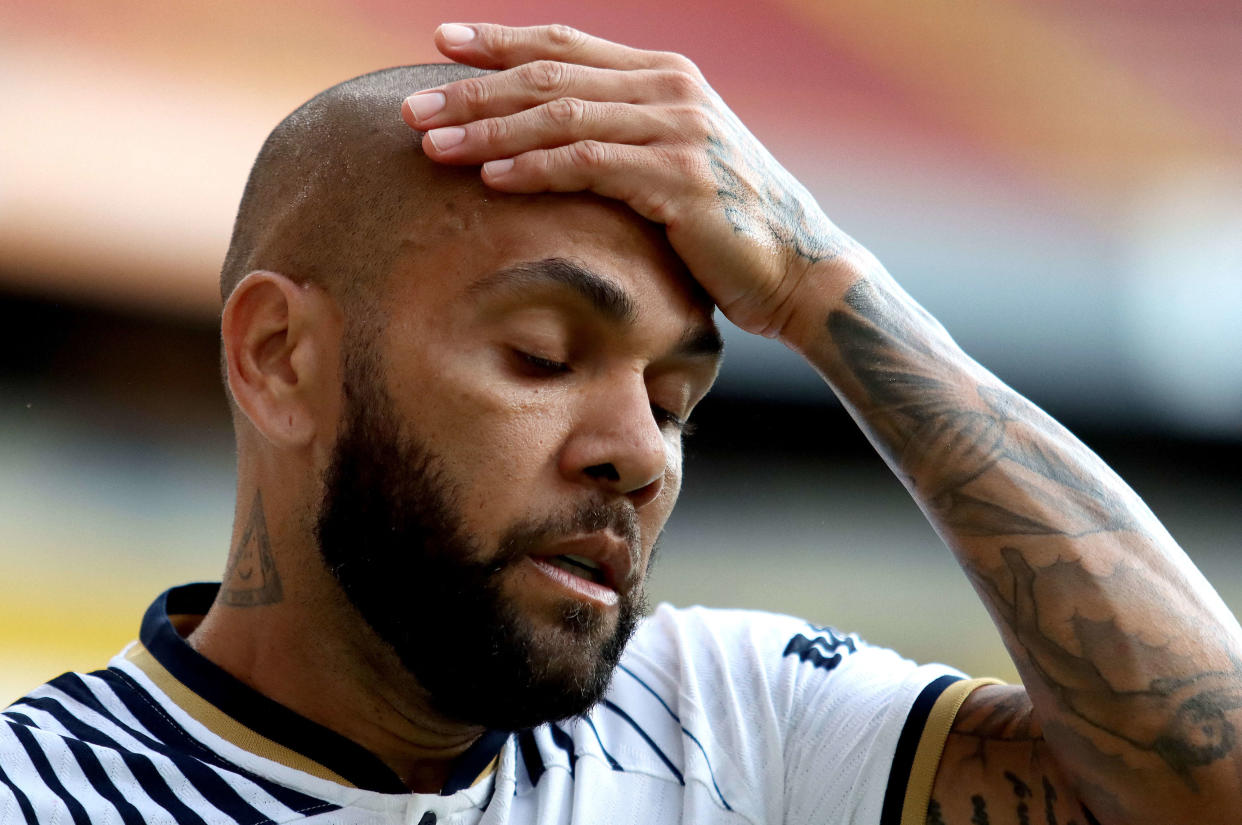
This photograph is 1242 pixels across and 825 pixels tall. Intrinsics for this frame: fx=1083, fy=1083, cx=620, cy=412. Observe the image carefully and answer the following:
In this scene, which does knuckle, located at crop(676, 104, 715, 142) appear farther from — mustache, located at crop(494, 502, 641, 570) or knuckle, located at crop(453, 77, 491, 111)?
mustache, located at crop(494, 502, 641, 570)

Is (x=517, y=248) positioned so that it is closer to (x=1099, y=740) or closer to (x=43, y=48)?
(x=1099, y=740)

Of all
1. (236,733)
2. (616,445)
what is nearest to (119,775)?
(236,733)

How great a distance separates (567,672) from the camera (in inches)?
47.4

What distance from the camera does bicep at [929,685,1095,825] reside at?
123cm

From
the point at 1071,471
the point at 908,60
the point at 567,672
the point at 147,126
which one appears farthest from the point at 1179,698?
the point at 908,60

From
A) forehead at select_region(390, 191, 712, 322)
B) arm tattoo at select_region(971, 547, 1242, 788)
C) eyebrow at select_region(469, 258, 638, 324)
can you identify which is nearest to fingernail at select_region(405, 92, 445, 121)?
forehead at select_region(390, 191, 712, 322)

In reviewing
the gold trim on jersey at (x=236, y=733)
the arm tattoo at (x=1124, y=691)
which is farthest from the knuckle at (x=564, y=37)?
the gold trim on jersey at (x=236, y=733)

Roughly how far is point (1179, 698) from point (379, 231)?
103cm

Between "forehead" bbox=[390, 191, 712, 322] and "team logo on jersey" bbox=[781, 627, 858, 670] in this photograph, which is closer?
"forehead" bbox=[390, 191, 712, 322]

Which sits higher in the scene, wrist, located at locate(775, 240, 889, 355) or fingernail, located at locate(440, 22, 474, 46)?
fingernail, located at locate(440, 22, 474, 46)

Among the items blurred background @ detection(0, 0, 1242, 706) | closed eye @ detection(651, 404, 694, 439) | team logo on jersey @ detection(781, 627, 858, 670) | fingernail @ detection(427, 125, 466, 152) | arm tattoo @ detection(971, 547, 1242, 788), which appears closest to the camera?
arm tattoo @ detection(971, 547, 1242, 788)

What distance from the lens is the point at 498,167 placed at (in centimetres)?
122

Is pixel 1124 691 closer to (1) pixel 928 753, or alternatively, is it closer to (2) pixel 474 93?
(1) pixel 928 753

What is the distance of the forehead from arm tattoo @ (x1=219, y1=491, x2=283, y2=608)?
0.37 metres
